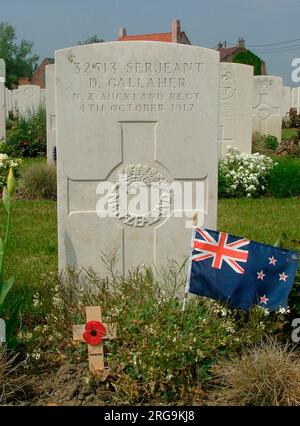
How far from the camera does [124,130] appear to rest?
164 inches

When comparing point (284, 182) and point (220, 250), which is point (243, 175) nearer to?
point (284, 182)

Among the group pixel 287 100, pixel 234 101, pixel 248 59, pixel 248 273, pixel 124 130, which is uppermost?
pixel 248 59

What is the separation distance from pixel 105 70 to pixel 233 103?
7.10m

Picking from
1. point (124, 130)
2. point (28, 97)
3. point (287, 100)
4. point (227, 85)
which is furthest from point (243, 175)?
point (287, 100)

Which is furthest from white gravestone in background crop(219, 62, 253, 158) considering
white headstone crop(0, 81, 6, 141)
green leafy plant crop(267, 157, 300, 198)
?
white headstone crop(0, 81, 6, 141)

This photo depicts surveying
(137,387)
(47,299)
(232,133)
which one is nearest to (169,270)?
(47,299)

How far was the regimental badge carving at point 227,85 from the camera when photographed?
1091 centimetres

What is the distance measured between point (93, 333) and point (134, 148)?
1.28 m

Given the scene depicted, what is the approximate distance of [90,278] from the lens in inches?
165

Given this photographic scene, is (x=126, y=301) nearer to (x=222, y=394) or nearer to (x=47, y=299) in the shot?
(x=47, y=299)

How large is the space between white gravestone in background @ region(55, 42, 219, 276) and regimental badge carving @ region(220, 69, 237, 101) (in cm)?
688

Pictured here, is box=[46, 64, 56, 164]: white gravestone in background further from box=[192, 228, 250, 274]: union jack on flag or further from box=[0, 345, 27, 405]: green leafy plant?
box=[0, 345, 27, 405]: green leafy plant

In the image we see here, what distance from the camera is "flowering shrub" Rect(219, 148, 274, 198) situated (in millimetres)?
9414
